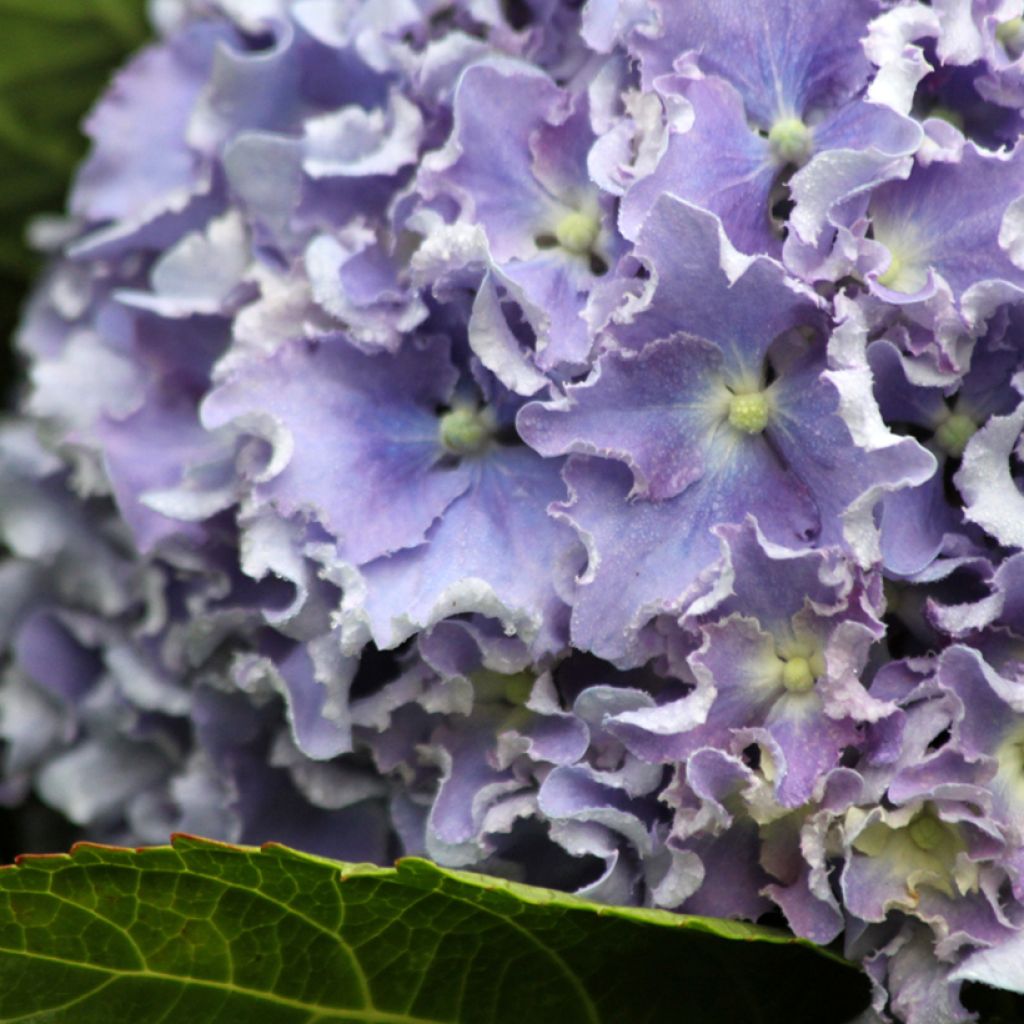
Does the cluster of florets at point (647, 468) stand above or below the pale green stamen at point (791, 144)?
below

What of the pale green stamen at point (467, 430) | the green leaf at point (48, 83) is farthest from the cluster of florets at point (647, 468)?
the green leaf at point (48, 83)

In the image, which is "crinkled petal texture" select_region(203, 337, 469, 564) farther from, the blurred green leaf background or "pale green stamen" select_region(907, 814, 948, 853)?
the blurred green leaf background

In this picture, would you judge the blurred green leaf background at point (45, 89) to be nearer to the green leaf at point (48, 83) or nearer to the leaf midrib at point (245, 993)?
the green leaf at point (48, 83)

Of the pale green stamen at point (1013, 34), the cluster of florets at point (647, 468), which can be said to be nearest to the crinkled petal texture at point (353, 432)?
the cluster of florets at point (647, 468)

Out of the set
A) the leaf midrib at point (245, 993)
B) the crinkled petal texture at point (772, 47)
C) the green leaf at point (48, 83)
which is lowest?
the leaf midrib at point (245, 993)

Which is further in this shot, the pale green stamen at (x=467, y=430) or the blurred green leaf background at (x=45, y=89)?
the blurred green leaf background at (x=45, y=89)

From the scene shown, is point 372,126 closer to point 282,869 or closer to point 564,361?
point 564,361
